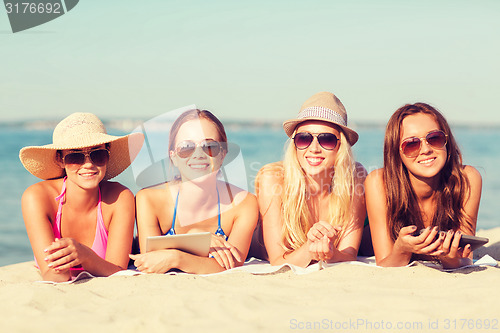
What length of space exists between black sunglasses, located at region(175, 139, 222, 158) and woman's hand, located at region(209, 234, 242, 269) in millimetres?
763

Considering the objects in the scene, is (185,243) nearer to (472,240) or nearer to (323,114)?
(323,114)

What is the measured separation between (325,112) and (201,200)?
1.39 metres

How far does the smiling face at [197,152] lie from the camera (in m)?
4.42

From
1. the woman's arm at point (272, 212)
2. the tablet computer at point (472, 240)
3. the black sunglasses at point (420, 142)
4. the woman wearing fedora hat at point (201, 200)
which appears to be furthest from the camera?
the woman's arm at point (272, 212)

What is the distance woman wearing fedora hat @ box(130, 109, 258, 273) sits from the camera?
14.5 feet

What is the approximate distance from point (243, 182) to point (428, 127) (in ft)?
6.04

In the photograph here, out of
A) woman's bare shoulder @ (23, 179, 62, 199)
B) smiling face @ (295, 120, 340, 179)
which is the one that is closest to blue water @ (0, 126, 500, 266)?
smiling face @ (295, 120, 340, 179)

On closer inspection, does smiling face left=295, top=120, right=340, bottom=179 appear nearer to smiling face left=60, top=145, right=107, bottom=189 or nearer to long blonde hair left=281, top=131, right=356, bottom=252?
long blonde hair left=281, top=131, right=356, bottom=252

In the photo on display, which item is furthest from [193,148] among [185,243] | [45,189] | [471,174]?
[471,174]

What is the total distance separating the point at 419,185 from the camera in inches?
177

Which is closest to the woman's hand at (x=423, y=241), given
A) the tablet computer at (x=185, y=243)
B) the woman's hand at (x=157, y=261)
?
the tablet computer at (x=185, y=243)

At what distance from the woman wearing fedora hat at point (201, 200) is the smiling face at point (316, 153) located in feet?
1.94

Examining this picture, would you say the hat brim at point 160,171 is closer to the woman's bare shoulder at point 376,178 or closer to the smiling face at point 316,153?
the smiling face at point 316,153

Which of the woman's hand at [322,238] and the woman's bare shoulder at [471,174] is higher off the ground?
the woman's bare shoulder at [471,174]
